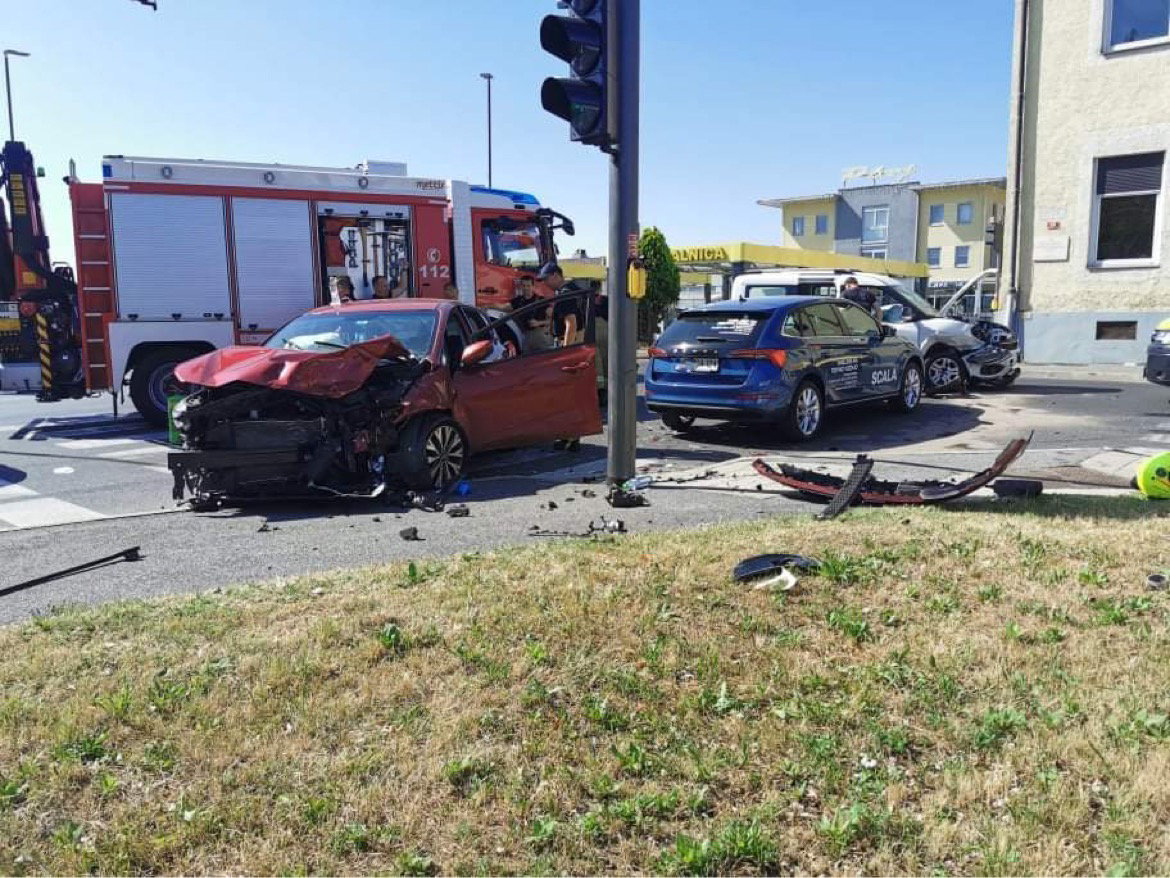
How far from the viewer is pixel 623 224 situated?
7555 millimetres

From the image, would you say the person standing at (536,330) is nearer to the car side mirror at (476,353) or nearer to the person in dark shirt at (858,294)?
the car side mirror at (476,353)

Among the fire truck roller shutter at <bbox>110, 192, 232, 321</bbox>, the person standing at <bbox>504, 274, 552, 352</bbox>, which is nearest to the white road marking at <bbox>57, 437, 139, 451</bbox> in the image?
the fire truck roller shutter at <bbox>110, 192, 232, 321</bbox>

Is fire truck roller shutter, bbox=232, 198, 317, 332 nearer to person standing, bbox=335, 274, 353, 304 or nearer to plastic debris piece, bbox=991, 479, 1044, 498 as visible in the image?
person standing, bbox=335, 274, 353, 304

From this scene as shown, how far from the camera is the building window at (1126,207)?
1970cm

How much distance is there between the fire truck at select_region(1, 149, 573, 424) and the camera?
13125 millimetres

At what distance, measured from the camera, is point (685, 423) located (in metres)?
11.8

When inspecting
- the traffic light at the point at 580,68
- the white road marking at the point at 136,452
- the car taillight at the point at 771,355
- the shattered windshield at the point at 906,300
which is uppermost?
the traffic light at the point at 580,68

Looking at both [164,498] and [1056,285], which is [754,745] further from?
[1056,285]

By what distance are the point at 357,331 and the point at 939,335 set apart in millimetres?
9628

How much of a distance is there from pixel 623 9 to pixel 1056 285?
1712 cm

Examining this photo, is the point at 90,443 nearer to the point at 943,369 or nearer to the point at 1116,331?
the point at 943,369

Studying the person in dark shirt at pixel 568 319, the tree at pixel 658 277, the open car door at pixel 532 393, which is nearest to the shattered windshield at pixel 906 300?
the person in dark shirt at pixel 568 319

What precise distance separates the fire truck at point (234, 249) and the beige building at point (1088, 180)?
489 inches

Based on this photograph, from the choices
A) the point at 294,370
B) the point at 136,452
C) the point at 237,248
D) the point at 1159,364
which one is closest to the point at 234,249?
the point at 237,248
